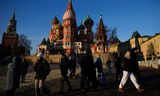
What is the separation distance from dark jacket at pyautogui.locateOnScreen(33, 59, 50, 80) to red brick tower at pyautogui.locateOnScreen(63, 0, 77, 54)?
7255 cm

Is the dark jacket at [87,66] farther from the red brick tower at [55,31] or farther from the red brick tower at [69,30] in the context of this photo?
the red brick tower at [55,31]

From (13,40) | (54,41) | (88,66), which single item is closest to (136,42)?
(54,41)

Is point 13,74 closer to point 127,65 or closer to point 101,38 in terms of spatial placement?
point 127,65

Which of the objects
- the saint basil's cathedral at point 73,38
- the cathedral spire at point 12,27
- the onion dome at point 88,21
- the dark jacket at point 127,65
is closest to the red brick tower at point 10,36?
the cathedral spire at point 12,27

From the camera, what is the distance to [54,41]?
9119 cm

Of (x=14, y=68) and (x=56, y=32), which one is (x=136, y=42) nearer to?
(x=56, y=32)

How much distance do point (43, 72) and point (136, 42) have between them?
82.4 m

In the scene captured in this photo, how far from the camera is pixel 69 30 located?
276ft

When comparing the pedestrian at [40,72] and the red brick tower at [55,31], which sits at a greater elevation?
the red brick tower at [55,31]

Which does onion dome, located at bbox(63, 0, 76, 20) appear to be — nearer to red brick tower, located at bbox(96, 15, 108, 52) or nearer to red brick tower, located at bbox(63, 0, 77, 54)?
red brick tower, located at bbox(63, 0, 77, 54)

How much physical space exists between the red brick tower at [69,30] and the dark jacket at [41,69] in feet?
238

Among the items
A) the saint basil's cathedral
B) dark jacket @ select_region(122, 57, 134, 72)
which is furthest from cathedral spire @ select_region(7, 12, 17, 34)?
dark jacket @ select_region(122, 57, 134, 72)

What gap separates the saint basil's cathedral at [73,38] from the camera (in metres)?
77.8

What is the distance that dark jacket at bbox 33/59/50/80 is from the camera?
8.29 metres
